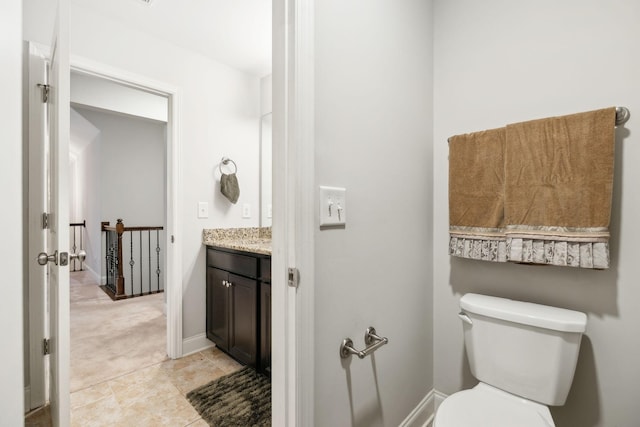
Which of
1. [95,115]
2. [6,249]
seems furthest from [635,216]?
[95,115]

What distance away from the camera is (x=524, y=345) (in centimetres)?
114

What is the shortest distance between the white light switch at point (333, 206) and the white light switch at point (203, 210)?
1.73 metres

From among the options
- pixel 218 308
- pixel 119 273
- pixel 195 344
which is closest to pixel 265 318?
pixel 218 308

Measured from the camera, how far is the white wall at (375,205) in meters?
0.99

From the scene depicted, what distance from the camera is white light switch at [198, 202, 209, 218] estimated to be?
2407 millimetres

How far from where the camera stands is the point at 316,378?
3.14 ft

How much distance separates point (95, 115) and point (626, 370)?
608cm

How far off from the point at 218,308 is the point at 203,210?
795mm

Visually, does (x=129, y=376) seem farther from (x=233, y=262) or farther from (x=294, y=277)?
(x=294, y=277)

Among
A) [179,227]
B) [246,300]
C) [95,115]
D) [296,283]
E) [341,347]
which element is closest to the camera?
[296,283]

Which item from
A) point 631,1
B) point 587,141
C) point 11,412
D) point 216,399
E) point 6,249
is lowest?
point 216,399

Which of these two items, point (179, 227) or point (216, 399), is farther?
point (179, 227)

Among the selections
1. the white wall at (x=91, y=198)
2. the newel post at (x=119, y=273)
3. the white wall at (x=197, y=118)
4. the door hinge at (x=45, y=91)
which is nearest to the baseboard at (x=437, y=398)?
the white wall at (x=197, y=118)

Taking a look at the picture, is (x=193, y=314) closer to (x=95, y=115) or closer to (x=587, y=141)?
(x=587, y=141)
